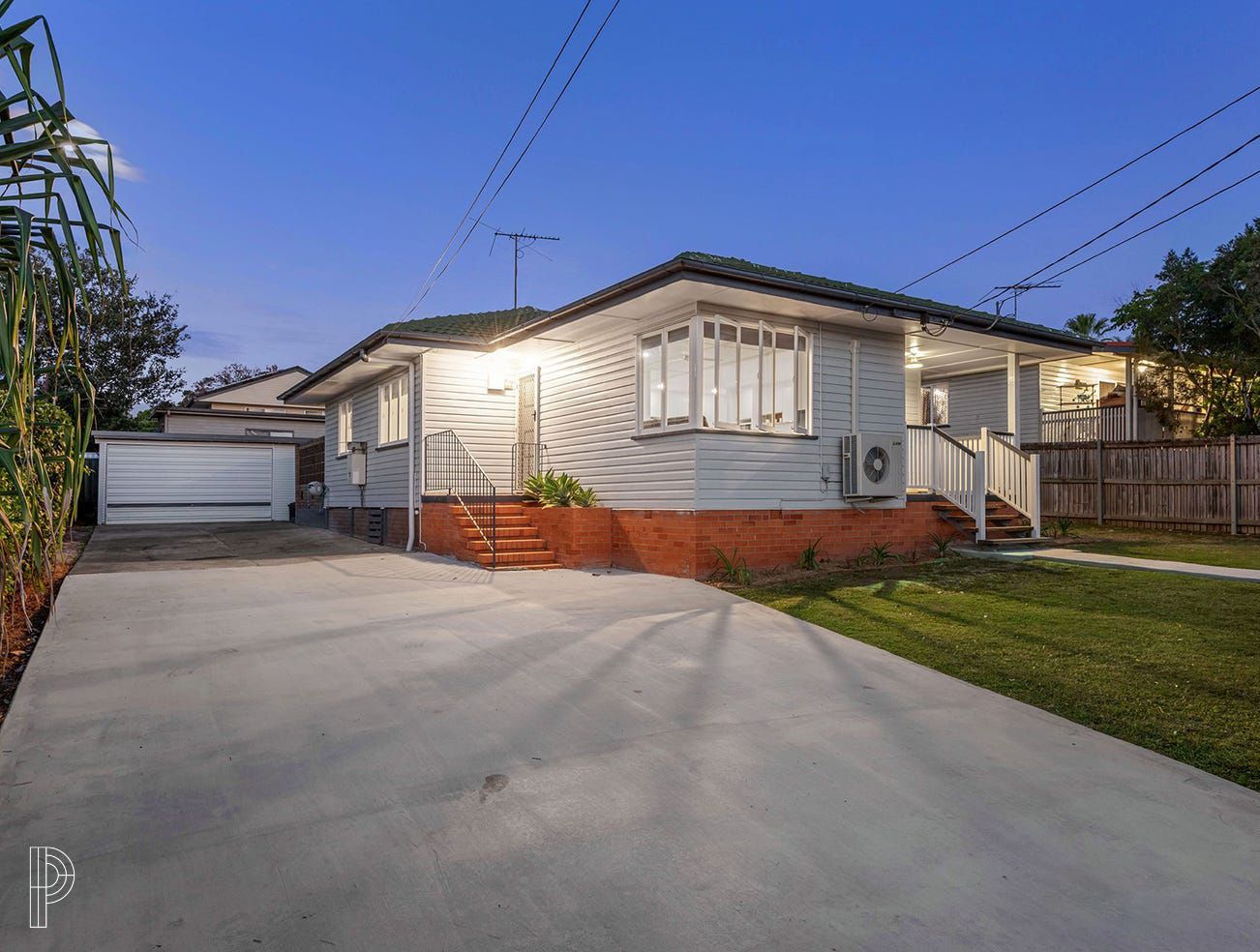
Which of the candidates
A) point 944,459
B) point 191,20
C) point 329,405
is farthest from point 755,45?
point 329,405

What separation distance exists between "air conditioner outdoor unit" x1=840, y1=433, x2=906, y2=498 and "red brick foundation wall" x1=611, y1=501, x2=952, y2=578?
448mm

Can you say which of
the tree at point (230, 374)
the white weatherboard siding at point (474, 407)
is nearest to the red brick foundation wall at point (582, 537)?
the white weatherboard siding at point (474, 407)

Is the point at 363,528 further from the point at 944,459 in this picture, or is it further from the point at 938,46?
the point at 938,46

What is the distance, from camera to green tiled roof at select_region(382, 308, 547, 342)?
41.9ft

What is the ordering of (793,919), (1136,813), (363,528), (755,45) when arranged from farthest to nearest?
(363,528) → (755,45) → (1136,813) → (793,919)

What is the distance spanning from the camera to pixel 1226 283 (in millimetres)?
16297

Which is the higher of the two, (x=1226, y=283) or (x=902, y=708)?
(x=1226, y=283)

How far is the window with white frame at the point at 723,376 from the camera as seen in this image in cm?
969

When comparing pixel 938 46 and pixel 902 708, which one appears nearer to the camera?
pixel 902 708

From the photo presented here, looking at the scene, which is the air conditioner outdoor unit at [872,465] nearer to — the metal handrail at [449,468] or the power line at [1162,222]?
the power line at [1162,222]

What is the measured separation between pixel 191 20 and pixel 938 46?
1643 centimetres

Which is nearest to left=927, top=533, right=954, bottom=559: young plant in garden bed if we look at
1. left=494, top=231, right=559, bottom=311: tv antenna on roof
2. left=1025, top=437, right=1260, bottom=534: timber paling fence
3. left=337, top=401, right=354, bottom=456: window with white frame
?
left=1025, top=437, right=1260, bottom=534: timber paling fence

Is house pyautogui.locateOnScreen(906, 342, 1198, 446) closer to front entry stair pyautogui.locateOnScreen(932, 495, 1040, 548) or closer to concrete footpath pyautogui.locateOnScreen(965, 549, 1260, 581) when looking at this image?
front entry stair pyautogui.locateOnScreen(932, 495, 1040, 548)
